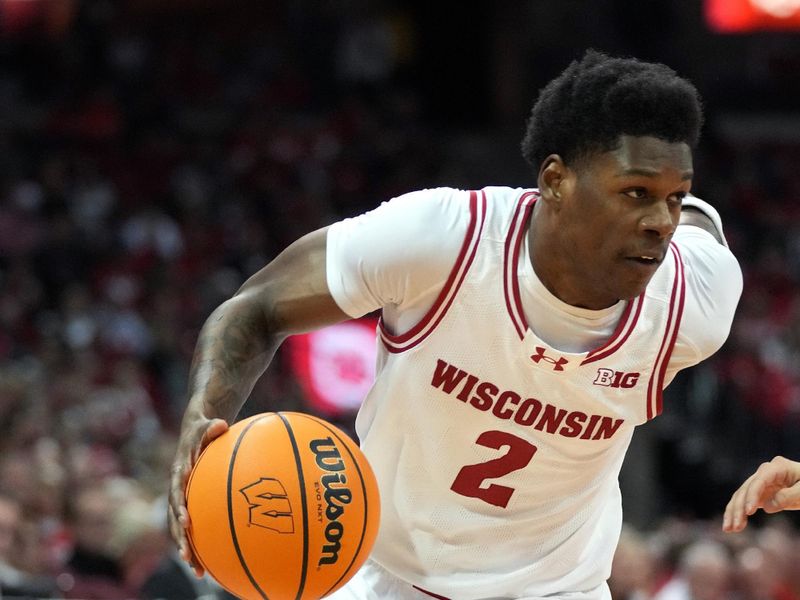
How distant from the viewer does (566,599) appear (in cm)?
383

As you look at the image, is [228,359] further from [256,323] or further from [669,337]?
[669,337]

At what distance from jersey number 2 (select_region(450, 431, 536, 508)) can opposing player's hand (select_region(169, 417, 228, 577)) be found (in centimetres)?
68

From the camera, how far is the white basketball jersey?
144 inches

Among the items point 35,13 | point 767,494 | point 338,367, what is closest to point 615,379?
point 767,494

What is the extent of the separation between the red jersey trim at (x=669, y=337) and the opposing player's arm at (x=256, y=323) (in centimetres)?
83

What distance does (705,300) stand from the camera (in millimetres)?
3797

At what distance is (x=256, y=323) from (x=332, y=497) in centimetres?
54

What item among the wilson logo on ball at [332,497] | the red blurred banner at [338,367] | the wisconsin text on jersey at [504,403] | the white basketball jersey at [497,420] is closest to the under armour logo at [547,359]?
the white basketball jersey at [497,420]

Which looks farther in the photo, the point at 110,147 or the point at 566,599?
the point at 110,147

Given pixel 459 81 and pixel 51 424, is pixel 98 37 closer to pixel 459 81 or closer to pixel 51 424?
pixel 459 81

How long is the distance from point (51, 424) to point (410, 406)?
666cm

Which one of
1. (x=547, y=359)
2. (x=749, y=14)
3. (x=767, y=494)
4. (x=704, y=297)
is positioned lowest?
(x=749, y=14)

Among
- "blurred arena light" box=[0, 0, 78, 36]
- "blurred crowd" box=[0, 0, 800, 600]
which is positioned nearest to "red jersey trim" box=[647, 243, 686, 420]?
"blurred crowd" box=[0, 0, 800, 600]

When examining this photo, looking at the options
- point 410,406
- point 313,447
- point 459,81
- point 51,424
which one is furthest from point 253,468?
point 459,81
